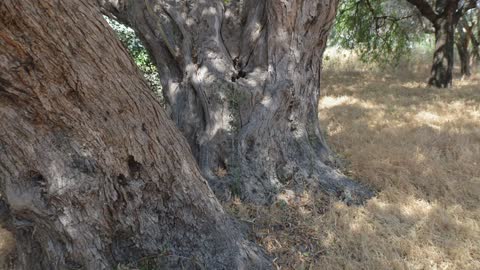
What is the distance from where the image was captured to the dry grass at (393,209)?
271 centimetres

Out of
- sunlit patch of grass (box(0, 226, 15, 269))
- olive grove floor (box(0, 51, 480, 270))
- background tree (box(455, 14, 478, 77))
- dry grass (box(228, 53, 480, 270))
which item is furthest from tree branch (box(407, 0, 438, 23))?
sunlit patch of grass (box(0, 226, 15, 269))

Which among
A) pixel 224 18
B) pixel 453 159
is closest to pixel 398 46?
pixel 453 159

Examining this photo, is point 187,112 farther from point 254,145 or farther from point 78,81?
point 78,81

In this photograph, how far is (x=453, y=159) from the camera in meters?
4.26

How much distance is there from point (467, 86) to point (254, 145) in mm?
8435

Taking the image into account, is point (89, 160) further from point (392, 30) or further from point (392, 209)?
point (392, 30)

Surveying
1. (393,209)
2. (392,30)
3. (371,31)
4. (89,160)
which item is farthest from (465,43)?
(89,160)

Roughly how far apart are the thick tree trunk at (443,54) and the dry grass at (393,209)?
4.06m

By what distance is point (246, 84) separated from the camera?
349 centimetres

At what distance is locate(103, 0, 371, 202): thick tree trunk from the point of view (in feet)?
11.1

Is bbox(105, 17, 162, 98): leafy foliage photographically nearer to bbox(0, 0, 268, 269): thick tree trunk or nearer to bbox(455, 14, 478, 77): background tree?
bbox(0, 0, 268, 269): thick tree trunk

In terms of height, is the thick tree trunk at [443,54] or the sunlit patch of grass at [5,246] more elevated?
the thick tree trunk at [443,54]

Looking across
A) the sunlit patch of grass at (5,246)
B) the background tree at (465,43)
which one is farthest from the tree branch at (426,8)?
the sunlit patch of grass at (5,246)

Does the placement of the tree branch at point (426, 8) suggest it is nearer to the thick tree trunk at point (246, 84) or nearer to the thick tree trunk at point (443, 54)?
the thick tree trunk at point (443, 54)
